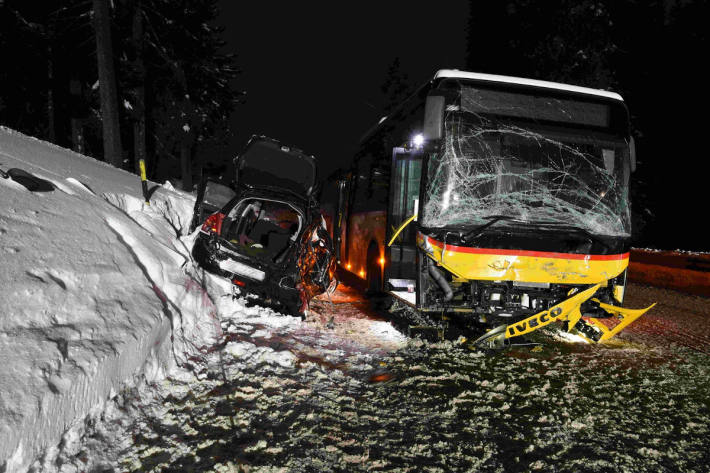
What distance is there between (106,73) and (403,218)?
1188 centimetres

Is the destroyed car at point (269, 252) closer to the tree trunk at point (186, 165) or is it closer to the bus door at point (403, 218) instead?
the bus door at point (403, 218)

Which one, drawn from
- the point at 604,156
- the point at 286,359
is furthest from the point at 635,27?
the point at 286,359

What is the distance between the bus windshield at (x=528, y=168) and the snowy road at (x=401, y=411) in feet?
5.66

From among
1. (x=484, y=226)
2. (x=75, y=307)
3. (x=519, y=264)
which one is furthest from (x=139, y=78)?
(x=519, y=264)

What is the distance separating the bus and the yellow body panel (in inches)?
0.5

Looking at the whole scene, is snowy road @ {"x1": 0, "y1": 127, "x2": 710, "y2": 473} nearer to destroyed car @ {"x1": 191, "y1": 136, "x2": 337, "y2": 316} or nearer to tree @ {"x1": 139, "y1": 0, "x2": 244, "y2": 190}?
destroyed car @ {"x1": 191, "y1": 136, "x2": 337, "y2": 316}

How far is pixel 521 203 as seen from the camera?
5.74m

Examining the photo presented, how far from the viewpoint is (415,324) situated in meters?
7.07

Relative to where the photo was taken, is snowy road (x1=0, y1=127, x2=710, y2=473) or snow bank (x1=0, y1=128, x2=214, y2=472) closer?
snow bank (x1=0, y1=128, x2=214, y2=472)

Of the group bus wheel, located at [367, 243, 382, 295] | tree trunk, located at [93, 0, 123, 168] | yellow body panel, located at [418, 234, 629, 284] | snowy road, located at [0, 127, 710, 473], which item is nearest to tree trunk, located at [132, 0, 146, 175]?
tree trunk, located at [93, 0, 123, 168]

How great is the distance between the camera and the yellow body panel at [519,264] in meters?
5.43

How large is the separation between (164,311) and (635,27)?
36.8m

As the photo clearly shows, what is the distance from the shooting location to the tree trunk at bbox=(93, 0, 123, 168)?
553 inches

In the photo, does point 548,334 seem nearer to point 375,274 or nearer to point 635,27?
point 375,274
